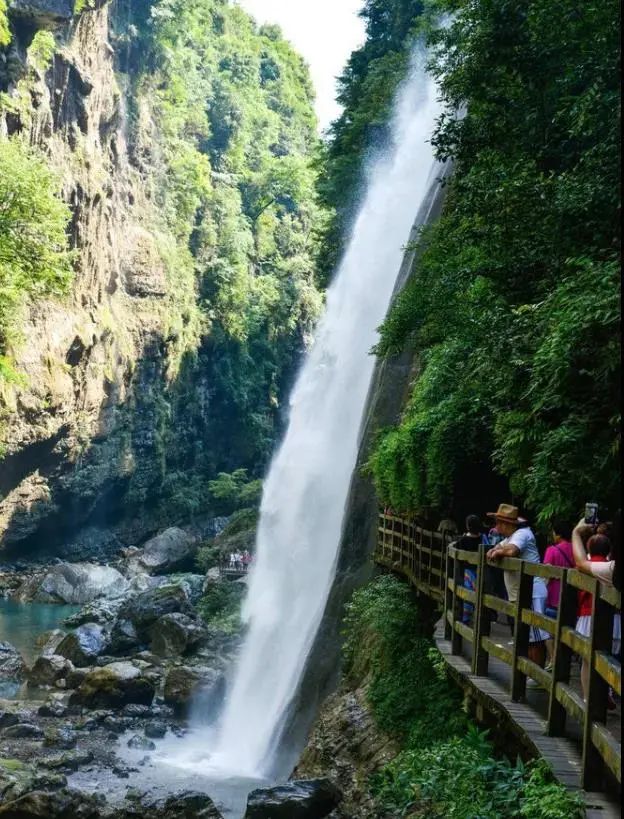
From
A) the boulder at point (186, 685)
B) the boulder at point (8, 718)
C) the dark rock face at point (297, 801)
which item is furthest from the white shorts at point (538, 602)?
the boulder at point (186, 685)

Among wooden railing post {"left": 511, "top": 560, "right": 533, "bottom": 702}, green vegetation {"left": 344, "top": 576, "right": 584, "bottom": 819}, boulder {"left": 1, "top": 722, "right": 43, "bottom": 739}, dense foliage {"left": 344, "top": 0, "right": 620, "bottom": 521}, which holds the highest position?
dense foliage {"left": 344, "top": 0, "right": 620, "bottom": 521}

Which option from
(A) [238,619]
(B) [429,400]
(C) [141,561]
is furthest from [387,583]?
(C) [141,561]

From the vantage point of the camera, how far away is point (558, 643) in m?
6.02

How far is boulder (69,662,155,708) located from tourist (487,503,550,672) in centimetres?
1540

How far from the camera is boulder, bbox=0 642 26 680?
78.8 feet

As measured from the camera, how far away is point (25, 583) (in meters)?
39.0

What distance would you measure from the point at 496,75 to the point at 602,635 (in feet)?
27.7

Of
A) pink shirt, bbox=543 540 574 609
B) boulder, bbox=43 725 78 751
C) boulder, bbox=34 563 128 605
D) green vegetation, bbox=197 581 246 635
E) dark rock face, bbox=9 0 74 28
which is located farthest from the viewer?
boulder, bbox=34 563 128 605

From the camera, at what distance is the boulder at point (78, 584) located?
37750mm

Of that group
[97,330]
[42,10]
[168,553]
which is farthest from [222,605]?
[42,10]

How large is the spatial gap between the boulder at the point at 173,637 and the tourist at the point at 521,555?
19324mm

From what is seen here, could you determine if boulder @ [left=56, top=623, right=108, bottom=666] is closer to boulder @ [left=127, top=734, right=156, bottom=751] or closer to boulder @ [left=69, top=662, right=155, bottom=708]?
boulder @ [left=69, top=662, right=155, bottom=708]

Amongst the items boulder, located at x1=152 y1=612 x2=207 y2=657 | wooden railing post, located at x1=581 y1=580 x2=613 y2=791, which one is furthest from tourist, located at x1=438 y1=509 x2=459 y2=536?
boulder, located at x1=152 y1=612 x2=207 y2=657

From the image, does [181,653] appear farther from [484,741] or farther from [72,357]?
[484,741]
